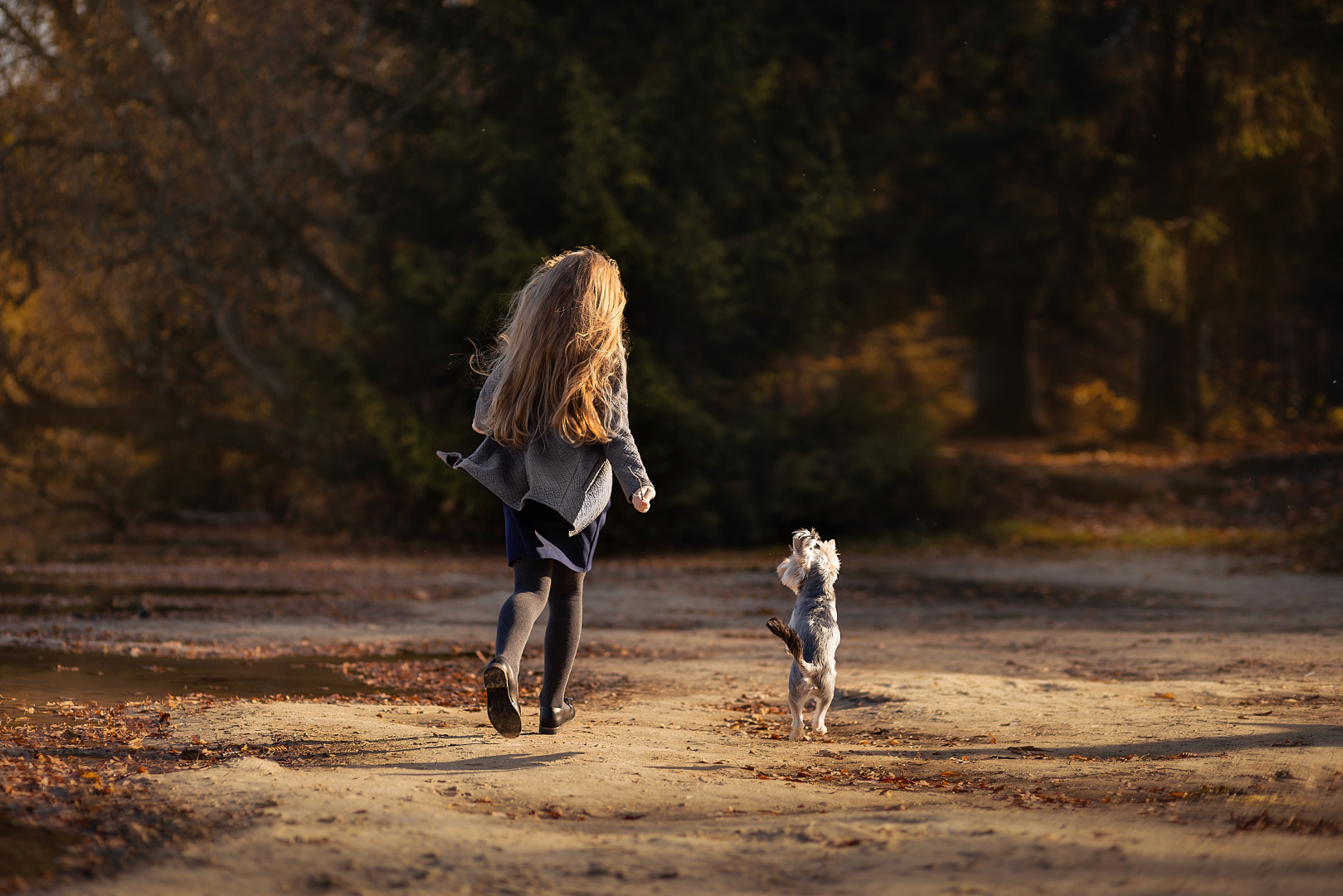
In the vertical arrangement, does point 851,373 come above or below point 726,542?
above

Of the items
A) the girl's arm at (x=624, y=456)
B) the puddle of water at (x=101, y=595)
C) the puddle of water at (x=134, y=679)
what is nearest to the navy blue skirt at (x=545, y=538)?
the girl's arm at (x=624, y=456)

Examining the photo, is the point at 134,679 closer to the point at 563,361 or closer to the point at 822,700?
the point at 563,361

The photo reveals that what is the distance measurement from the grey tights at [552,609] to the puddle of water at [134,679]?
Answer: 1951mm

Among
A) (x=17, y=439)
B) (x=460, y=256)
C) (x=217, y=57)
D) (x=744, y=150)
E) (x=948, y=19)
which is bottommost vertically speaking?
(x=17, y=439)

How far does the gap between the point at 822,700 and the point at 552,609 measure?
132 cm

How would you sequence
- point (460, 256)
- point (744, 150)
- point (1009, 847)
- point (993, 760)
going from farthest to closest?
point (744, 150)
point (460, 256)
point (993, 760)
point (1009, 847)

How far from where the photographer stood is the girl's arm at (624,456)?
5.66m

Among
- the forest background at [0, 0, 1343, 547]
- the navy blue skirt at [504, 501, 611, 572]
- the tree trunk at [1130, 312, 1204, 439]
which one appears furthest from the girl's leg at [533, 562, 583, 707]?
the tree trunk at [1130, 312, 1204, 439]

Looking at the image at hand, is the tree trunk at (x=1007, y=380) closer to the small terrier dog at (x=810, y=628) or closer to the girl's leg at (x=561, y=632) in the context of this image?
the small terrier dog at (x=810, y=628)

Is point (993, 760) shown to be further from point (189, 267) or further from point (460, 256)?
point (189, 267)

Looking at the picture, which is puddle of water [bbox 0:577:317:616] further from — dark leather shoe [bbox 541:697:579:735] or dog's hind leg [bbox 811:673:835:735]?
dog's hind leg [bbox 811:673:835:735]

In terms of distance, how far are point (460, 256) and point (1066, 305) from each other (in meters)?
15.2

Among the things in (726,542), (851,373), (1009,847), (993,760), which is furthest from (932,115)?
(1009,847)

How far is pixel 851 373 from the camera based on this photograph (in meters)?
20.3
